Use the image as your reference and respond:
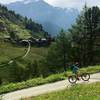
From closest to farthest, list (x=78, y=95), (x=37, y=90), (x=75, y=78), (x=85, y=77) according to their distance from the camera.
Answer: (x=78, y=95), (x=37, y=90), (x=75, y=78), (x=85, y=77)

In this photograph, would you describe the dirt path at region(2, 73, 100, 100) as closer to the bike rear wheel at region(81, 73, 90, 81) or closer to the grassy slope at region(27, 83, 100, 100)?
the bike rear wheel at region(81, 73, 90, 81)

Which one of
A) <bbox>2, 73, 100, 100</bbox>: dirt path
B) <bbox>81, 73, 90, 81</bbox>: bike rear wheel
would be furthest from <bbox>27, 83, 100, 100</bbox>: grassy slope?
<bbox>81, 73, 90, 81</bbox>: bike rear wheel

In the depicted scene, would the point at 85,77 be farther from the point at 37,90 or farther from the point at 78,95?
the point at 78,95

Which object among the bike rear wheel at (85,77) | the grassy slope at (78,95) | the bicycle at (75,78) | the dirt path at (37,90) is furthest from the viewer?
the bike rear wheel at (85,77)

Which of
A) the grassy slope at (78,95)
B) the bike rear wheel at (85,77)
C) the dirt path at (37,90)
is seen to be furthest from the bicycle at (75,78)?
the grassy slope at (78,95)

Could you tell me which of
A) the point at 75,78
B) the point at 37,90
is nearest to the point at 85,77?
the point at 75,78

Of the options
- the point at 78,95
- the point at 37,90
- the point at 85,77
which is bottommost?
the point at 37,90

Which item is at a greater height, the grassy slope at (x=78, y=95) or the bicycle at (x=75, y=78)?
the grassy slope at (x=78, y=95)

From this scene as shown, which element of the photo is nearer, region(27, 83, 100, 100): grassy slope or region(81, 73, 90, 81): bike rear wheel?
region(27, 83, 100, 100): grassy slope

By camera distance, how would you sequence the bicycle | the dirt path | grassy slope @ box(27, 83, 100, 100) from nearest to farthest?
1. grassy slope @ box(27, 83, 100, 100)
2. the dirt path
3. the bicycle

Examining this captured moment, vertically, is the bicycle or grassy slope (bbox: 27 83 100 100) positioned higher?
grassy slope (bbox: 27 83 100 100)

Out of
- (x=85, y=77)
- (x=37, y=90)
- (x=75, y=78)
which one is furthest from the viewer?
(x=85, y=77)

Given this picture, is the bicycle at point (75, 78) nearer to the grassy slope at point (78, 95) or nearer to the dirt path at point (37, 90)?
the dirt path at point (37, 90)

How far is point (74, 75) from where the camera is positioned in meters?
31.9
